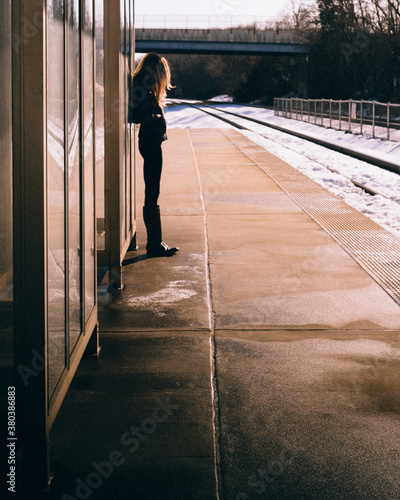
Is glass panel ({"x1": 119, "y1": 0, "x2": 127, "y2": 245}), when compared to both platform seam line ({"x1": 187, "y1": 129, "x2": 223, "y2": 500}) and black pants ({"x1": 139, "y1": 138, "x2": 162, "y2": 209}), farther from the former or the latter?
platform seam line ({"x1": 187, "y1": 129, "x2": 223, "y2": 500})

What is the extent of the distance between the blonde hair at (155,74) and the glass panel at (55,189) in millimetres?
3429

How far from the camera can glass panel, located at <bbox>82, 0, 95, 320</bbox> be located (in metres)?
3.68

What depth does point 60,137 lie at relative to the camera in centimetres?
283

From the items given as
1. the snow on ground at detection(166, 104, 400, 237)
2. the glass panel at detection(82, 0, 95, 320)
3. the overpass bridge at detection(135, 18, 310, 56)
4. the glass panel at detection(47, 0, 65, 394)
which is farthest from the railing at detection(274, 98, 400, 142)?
the overpass bridge at detection(135, 18, 310, 56)

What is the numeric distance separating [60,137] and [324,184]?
34.2ft

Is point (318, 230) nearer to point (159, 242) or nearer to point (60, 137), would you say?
point (159, 242)

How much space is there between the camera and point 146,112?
6.43 metres

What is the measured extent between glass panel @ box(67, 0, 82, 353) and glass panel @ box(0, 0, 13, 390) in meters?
0.54

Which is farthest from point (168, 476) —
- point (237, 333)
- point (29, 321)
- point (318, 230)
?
point (318, 230)

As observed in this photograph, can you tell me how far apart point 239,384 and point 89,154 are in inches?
57.1

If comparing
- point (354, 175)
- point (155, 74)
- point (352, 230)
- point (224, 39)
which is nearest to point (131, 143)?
point (155, 74)

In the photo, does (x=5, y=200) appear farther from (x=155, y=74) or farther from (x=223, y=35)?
(x=223, y=35)

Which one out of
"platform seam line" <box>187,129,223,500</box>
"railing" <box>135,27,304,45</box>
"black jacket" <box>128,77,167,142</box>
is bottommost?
"platform seam line" <box>187,129,223,500</box>

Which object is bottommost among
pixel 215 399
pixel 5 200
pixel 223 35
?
pixel 215 399
